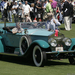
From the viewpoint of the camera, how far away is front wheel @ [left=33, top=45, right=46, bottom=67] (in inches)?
336

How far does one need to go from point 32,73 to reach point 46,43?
48.9 inches

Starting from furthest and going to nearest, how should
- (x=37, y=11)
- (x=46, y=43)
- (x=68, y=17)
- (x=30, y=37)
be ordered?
(x=37, y=11) < (x=68, y=17) < (x=30, y=37) < (x=46, y=43)

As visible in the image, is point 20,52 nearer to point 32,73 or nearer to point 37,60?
point 37,60

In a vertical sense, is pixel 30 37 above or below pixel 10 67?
above

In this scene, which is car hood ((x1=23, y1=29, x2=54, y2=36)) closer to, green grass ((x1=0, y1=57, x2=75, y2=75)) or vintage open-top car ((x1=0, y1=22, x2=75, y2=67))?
vintage open-top car ((x1=0, y1=22, x2=75, y2=67))

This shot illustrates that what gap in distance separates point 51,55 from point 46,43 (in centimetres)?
41

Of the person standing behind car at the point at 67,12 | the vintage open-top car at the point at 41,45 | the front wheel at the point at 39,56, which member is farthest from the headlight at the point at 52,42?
the person standing behind car at the point at 67,12

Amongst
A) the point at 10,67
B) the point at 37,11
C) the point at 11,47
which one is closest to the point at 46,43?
the point at 10,67

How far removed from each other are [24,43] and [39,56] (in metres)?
0.98

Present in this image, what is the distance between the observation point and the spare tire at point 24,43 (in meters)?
9.32

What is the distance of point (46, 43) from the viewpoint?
868cm

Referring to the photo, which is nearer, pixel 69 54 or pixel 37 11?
pixel 69 54

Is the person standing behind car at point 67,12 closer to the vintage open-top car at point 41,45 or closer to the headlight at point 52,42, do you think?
the vintage open-top car at point 41,45

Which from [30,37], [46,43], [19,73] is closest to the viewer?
[19,73]
